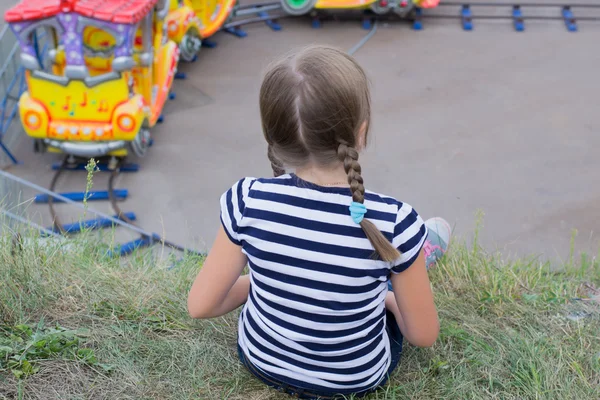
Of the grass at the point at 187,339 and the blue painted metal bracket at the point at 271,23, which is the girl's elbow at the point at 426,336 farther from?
the blue painted metal bracket at the point at 271,23

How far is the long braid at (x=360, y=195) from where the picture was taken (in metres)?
1.38

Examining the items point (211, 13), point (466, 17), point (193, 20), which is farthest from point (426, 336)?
point (466, 17)

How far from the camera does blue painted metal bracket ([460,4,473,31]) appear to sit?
8.41 meters

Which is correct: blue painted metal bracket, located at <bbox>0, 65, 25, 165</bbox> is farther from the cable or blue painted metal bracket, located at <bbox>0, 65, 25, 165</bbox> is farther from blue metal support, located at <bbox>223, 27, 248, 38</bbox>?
blue metal support, located at <bbox>223, 27, 248, 38</bbox>

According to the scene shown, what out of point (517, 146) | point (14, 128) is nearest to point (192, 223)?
point (14, 128)

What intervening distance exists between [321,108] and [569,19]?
323 inches

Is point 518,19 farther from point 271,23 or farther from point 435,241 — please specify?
point 435,241

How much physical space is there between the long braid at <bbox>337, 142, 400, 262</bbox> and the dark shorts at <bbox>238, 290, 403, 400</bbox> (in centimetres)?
45

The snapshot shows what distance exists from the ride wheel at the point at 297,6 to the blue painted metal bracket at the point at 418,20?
1.27m

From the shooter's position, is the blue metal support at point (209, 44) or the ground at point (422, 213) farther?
the blue metal support at point (209, 44)

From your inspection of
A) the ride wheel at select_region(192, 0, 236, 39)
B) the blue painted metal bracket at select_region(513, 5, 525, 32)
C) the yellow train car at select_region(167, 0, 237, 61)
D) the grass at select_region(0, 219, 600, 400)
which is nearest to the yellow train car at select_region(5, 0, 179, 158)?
the yellow train car at select_region(167, 0, 237, 61)

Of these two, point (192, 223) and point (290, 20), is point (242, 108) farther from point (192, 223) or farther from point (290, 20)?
point (290, 20)

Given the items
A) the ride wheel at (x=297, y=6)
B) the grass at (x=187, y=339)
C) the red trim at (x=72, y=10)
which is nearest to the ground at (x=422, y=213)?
the grass at (x=187, y=339)

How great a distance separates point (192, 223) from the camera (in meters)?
5.35
